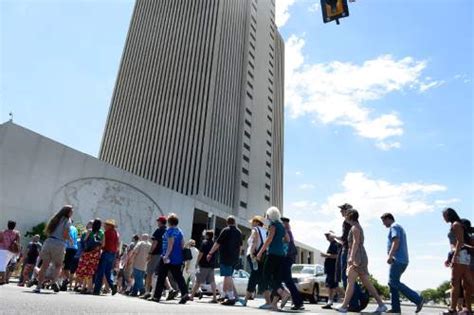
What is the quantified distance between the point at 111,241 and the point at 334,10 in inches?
263

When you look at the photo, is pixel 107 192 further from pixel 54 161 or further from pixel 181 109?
pixel 181 109

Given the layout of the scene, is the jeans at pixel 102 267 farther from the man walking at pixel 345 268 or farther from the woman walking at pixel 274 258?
the man walking at pixel 345 268

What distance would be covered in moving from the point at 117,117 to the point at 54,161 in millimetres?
43150

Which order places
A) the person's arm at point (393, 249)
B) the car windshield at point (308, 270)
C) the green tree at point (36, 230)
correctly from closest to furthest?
the person's arm at point (393, 249) → the car windshield at point (308, 270) → the green tree at point (36, 230)

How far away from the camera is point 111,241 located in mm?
8773

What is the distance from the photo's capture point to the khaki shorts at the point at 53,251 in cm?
730

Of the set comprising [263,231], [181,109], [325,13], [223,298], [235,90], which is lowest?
[223,298]

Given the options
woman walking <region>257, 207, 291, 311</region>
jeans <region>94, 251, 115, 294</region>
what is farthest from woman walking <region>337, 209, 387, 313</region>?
jeans <region>94, 251, 115, 294</region>

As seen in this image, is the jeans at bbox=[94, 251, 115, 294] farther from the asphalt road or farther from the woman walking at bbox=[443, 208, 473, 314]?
the woman walking at bbox=[443, 208, 473, 314]

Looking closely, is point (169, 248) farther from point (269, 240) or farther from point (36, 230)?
point (36, 230)

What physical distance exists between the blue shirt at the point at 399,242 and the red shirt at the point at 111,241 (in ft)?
19.0

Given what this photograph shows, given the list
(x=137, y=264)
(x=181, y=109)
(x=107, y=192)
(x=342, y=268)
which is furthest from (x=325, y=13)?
(x=181, y=109)

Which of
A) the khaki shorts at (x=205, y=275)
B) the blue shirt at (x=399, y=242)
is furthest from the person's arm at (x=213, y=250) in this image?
the blue shirt at (x=399, y=242)

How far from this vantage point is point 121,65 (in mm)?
69062
